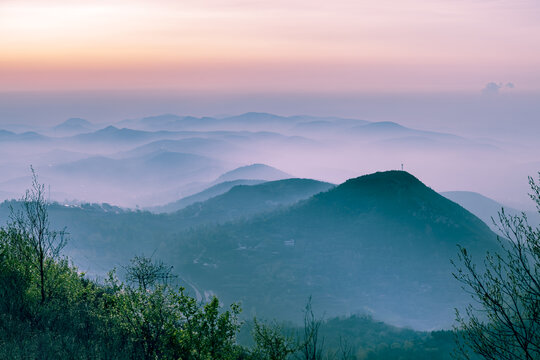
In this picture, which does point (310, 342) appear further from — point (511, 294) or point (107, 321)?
point (511, 294)

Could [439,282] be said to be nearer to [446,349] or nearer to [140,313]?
[446,349]

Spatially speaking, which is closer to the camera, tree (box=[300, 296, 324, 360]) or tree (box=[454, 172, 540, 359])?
tree (box=[454, 172, 540, 359])

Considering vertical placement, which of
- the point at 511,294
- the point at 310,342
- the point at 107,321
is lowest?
the point at 310,342

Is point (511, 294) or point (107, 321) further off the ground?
point (511, 294)

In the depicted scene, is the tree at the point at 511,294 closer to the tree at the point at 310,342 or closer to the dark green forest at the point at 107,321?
the dark green forest at the point at 107,321

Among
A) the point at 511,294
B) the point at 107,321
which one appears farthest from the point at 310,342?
the point at 511,294

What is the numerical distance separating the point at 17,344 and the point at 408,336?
11517 centimetres

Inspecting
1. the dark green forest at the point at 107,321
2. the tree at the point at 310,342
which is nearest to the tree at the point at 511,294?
the dark green forest at the point at 107,321

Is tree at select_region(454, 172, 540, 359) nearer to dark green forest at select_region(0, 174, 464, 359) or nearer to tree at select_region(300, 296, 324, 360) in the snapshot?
dark green forest at select_region(0, 174, 464, 359)

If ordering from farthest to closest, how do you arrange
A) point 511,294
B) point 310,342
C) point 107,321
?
point 310,342 < point 107,321 < point 511,294

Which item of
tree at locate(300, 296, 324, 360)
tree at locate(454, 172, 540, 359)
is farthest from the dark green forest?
tree at locate(454, 172, 540, 359)

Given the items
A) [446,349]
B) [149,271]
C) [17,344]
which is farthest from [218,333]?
[446,349]

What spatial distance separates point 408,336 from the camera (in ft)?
419

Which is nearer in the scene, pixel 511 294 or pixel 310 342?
pixel 511 294
